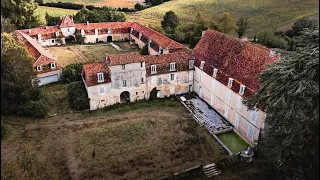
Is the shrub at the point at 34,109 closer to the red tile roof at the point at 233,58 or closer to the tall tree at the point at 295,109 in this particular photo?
the red tile roof at the point at 233,58

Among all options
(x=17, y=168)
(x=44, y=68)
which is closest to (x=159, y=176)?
(x=17, y=168)

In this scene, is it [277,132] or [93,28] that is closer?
[277,132]

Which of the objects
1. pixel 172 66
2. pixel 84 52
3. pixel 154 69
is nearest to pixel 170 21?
pixel 84 52

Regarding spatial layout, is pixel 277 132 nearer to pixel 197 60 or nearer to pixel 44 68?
pixel 197 60

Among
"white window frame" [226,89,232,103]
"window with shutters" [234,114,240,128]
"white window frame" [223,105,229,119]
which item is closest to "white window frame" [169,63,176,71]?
"white window frame" [226,89,232,103]

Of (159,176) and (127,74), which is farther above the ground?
(127,74)

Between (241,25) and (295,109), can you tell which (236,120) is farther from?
(241,25)

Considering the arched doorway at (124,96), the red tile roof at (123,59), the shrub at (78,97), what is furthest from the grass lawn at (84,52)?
the red tile roof at (123,59)

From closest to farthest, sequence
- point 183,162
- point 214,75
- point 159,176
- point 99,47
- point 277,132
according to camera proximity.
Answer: point 277,132, point 159,176, point 183,162, point 214,75, point 99,47
